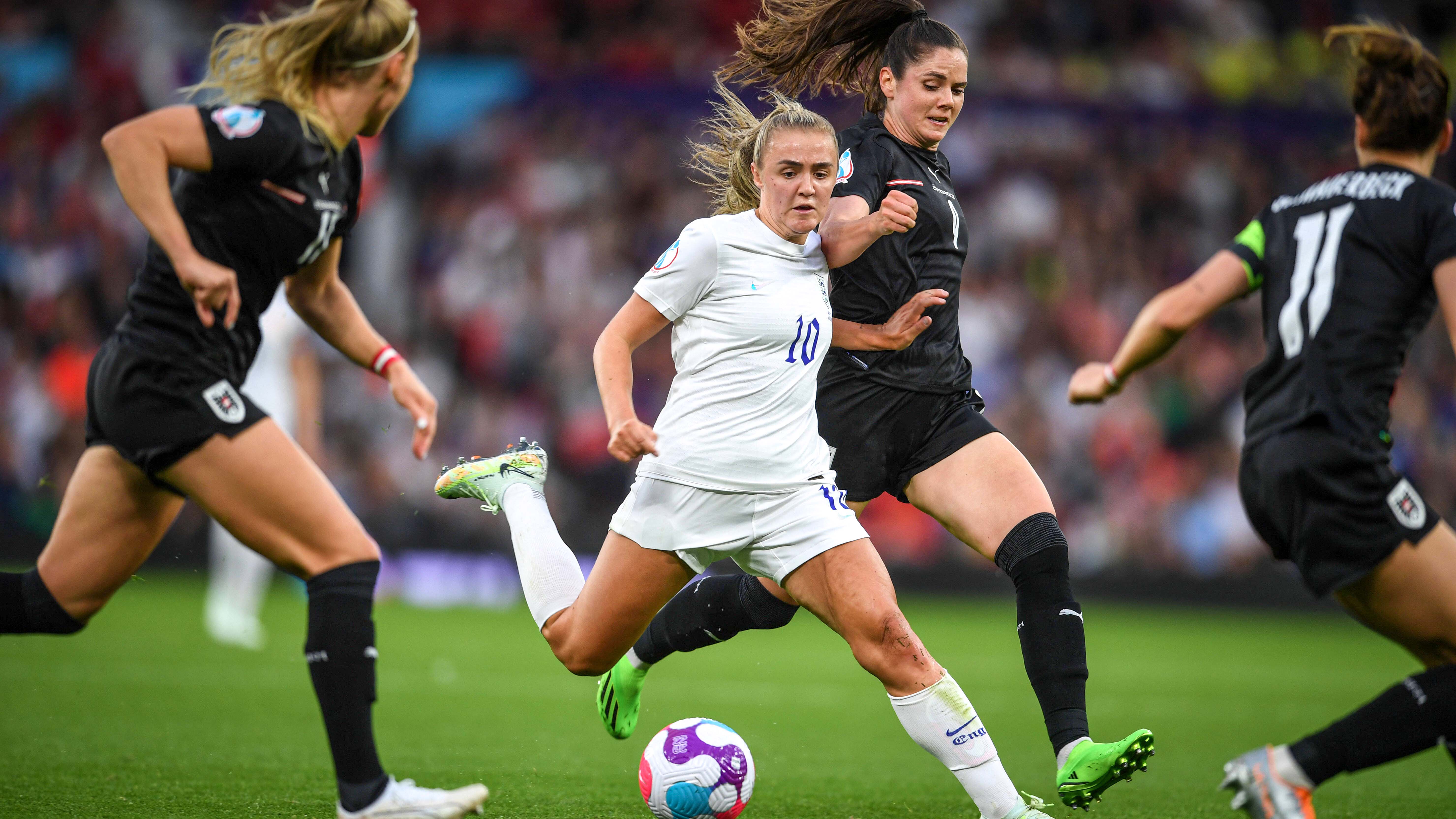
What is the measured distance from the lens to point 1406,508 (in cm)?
355

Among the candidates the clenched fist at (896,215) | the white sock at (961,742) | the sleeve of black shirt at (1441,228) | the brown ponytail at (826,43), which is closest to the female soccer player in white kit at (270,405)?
the brown ponytail at (826,43)

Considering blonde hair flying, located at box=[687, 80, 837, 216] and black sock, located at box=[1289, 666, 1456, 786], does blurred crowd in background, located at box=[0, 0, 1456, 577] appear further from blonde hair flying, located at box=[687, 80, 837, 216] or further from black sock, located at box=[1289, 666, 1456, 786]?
black sock, located at box=[1289, 666, 1456, 786]

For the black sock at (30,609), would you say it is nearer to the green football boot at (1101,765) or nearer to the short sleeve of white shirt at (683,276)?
the short sleeve of white shirt at (683,276)

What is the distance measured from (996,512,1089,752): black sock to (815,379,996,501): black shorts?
43cm

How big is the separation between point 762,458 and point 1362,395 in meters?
1.74

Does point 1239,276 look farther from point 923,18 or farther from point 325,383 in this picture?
point 325,383

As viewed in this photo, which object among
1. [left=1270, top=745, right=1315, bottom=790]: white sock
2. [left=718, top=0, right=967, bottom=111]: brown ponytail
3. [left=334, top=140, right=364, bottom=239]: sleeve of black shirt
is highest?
[left=718, top=0, right=967, bottom=111]: brown ponytail

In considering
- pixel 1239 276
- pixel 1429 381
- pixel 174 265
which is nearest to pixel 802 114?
pixel 1239 276

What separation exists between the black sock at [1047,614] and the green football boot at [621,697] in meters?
1.59

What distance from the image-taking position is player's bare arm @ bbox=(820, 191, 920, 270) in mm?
4320

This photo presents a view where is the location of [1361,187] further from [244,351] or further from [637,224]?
[637,224]

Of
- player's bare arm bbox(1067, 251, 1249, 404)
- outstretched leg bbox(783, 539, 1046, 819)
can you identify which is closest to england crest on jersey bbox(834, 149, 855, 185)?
player's bare arm bbox(1067, 251, 1249, 404)

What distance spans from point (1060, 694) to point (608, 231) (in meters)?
11.8

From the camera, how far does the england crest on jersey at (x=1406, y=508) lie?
3537mm
